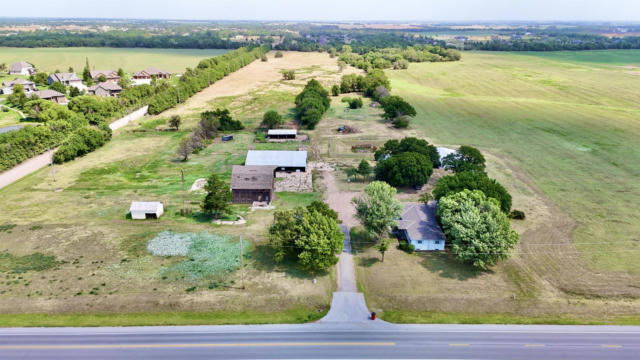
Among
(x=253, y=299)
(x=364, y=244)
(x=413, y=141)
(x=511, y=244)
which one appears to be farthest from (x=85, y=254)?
(x=413, y=141)

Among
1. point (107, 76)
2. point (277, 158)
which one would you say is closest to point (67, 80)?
point (107, 76)

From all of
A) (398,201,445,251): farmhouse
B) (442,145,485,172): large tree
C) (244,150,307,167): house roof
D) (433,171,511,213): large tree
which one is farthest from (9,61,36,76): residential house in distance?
(433,171,511,213): large tree

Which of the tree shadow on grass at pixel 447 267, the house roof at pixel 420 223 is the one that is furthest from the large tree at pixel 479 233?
the house roof at pixel 420 223

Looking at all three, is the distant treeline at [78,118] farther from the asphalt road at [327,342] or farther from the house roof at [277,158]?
the asphalt road at [327,342]

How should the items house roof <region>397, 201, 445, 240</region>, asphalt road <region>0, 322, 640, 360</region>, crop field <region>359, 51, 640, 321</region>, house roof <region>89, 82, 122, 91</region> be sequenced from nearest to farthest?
asphalt road <region>0, 322, 640, 360</region> < crop field <region>359, 51, 640, 321</region> < house roof <region>397, 201, 445, 240</region> < house roof <region>89, 82, 122, 91</region>

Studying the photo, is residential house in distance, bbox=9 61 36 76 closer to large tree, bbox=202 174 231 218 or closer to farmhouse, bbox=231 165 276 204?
farmhouse, bbox=231 165 276 204

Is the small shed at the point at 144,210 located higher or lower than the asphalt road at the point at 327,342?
higher

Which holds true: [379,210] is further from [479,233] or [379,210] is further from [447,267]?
[479,233]

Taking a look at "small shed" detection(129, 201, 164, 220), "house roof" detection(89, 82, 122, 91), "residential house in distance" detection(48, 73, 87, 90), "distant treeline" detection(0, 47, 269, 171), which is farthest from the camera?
"residential house in distance" detection(48, 73, 87, 90)
